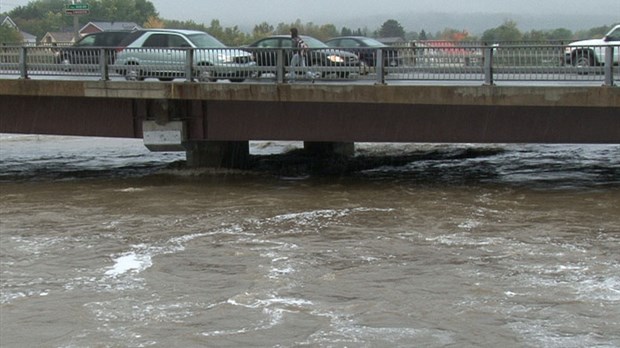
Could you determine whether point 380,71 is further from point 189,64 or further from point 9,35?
point 9,35

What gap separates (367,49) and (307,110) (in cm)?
213

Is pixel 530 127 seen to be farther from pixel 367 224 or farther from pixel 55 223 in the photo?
pixel 55 223

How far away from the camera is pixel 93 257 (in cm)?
1426

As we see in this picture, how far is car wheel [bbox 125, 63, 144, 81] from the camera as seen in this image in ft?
70.1

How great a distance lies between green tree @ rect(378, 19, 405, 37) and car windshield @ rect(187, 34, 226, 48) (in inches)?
2512

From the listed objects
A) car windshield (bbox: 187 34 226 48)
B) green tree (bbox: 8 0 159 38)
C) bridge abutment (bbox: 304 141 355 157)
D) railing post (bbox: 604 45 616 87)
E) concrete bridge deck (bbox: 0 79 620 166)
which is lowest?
bridge abutment (bbox: 304 141 355 157)

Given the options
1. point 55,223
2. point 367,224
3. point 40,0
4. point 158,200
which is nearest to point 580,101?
point 367,224

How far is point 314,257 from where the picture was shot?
14039 mm

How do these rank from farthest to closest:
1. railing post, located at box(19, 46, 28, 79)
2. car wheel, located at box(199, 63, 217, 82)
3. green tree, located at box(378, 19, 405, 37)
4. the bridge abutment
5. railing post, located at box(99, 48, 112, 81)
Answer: green tree, located at box(378, 19, 405, 37), the bridge abutment, railing post, located at box(19, 46, 28, 79), railing post, located at box(99, 48, 112, 81), car wheel, located at box(199, 63, 217, 82)

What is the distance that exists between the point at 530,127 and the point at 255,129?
612cm

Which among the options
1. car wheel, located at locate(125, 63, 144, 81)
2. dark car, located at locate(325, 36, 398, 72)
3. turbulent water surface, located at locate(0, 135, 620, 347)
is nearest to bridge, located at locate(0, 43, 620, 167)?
car wheel, located at locate(125, 63, 144, 81)

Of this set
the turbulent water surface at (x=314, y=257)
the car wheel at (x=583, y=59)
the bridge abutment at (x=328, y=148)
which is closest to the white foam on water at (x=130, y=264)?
the turbulent water surface at (x=314, y=257)

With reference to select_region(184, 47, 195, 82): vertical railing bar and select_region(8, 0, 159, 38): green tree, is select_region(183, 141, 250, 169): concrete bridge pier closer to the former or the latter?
select_region(184, 47, 195, 82): vertical railing bar

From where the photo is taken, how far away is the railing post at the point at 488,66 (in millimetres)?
18719
